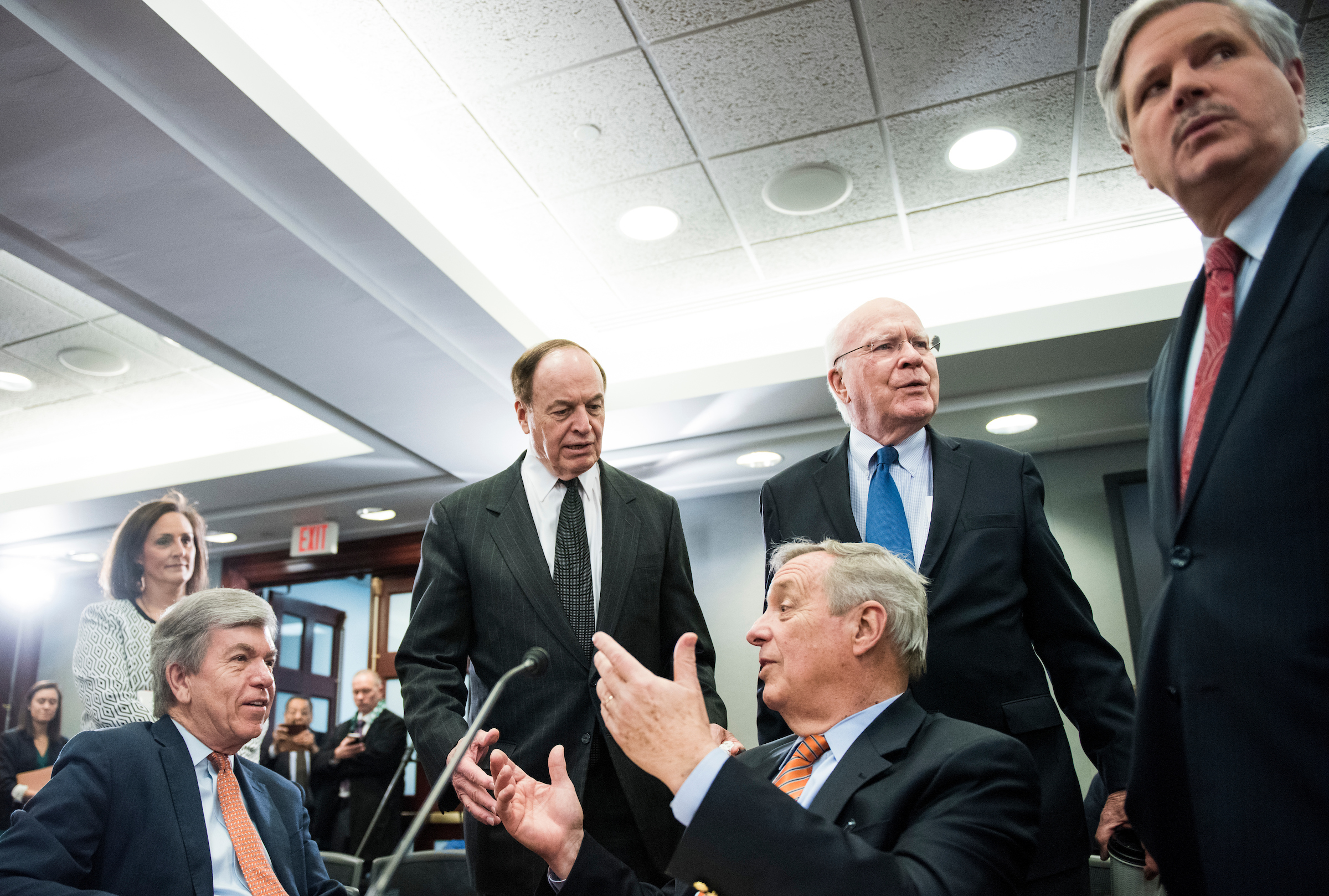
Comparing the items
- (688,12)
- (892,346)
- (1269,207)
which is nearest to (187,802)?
(892,346)

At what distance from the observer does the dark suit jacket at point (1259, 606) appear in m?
0.85

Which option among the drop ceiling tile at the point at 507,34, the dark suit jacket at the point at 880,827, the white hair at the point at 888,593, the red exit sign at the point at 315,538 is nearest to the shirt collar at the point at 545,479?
the white hair at the point at 888,593

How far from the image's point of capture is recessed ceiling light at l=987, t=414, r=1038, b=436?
16.9 feet

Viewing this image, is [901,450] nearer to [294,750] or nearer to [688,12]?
[688,12]

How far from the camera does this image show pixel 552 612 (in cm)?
183

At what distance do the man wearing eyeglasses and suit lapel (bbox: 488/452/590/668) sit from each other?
429 millimetres

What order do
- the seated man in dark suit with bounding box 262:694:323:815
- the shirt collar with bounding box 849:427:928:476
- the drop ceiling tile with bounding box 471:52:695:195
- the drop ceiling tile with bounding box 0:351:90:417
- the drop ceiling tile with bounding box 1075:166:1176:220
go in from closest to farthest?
the shirt collar with bounding box 849:427:928:476 → the drop ceiling tile with bounding box 471:52:695:195 → the drop ceiling tile with bounding box 1075:166:1176:220 → the drop ceiling tile with bounding box 0:351:90:417 → the seated man in dark suit with bounding box 262:694:323:815

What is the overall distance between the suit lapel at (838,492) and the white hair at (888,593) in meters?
0.27

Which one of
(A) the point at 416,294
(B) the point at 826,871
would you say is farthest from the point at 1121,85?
(A) the point at 416,294

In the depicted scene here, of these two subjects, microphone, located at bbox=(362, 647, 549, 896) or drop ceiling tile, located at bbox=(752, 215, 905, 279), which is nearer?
microphone, located at bbox=(362, 647, 549, 896)

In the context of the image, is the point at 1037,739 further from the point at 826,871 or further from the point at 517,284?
the point at 517,284

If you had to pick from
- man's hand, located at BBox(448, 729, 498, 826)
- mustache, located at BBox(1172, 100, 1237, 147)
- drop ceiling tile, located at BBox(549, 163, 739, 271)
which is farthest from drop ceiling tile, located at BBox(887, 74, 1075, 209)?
man's hand, located at BBox(448, 729, 498, 826)

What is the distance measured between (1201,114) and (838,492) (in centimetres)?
103

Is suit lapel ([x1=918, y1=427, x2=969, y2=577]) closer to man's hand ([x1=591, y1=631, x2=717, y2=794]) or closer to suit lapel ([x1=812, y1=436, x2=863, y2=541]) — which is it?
suit lapel ([x1=812, y1=436, x2=863, y2=541])
